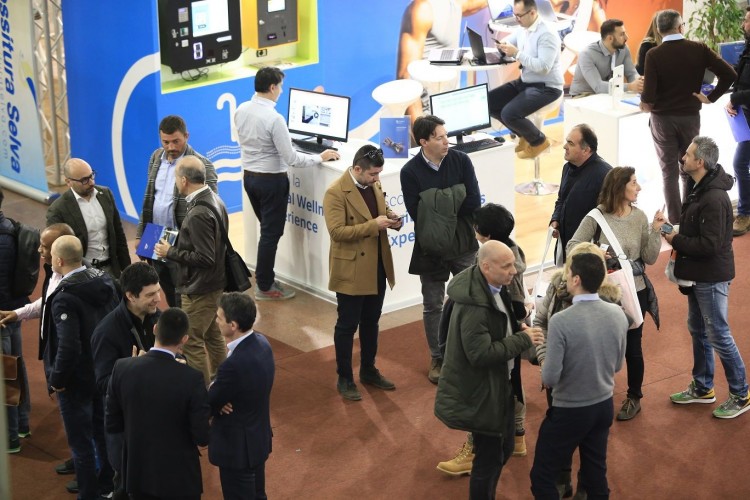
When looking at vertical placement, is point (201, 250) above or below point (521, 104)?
below

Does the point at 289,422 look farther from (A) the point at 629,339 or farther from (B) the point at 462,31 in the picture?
(B) the point at 462,31

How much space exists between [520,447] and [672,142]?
365cm

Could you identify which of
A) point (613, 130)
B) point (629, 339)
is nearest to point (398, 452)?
point (629, 339)

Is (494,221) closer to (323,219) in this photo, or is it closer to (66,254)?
(66,254)

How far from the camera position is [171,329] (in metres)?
3.78

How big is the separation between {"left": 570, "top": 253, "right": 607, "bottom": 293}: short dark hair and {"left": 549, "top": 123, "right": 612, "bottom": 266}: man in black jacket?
1545 millimetres

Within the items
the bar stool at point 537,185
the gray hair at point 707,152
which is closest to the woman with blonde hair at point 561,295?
the gray hair at point 707,152

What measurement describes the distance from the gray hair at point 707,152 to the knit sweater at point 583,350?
1.53 metres

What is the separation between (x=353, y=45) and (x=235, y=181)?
1.94 m

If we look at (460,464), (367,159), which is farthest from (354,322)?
(460,464)

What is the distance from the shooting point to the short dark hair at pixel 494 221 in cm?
483

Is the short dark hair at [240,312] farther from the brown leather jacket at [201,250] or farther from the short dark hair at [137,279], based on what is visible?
the brown leather jacket at [201,250]

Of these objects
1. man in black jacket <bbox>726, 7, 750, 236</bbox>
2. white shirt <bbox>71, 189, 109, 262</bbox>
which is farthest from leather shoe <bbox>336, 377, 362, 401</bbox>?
man in black jacket <bbox>726, 7, 750, 236</bbox>

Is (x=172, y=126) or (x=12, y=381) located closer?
(x=12, y=381)
